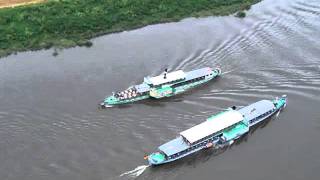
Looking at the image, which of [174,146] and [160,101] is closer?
[174,146]

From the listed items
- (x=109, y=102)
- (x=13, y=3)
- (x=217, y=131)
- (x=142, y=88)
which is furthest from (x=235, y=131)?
(x=13, y=3)

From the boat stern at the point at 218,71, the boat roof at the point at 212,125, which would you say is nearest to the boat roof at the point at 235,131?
the boat roof at the point at 212,125

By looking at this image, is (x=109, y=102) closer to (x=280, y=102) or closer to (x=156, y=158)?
(x=156, y=158)

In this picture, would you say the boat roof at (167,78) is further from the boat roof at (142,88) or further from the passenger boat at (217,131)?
the passenger boat at (217,131)

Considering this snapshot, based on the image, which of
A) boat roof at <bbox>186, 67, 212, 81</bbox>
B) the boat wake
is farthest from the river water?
boat roof at <bbox>186, 67, 212, 81</bbox>

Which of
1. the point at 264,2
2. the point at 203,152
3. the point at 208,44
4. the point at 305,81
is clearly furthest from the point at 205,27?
the point at 203,152

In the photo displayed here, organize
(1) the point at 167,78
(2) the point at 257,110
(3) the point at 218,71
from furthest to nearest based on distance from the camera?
(3) the point at 218,71 → (1) the point at 167,78 → (2) the point at 257,110

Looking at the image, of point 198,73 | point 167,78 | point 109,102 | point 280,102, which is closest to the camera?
point 280,102

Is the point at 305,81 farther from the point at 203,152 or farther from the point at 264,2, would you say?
the point at 264,2
